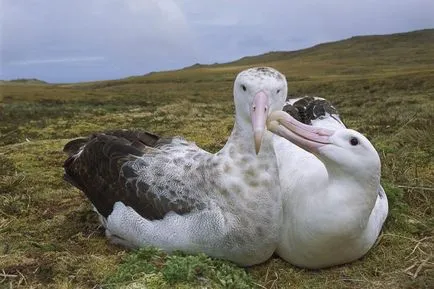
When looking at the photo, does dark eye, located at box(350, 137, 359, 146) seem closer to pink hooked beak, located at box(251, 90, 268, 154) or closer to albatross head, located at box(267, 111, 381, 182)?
albatross head, located at box(267, 111, 381, 182)

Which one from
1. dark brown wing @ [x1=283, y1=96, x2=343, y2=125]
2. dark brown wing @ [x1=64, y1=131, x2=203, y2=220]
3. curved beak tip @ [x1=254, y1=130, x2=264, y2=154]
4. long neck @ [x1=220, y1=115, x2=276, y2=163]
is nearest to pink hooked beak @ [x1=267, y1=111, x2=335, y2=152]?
curved beak tip @ [x1=254, y1=130, x2=264, y2=154]

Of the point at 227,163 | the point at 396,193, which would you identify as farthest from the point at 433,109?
the point at 227,163

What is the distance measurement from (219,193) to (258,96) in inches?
30.8

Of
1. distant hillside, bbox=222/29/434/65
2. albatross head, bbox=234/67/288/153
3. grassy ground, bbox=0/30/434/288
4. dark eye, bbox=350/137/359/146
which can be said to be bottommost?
distant hillside, bbox=222/29/434/65

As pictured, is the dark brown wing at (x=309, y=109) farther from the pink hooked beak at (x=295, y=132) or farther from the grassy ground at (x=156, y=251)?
the pink hooked beak at (x=295, y=132)

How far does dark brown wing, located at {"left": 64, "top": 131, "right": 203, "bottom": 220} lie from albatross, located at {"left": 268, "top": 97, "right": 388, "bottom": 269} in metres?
0.75

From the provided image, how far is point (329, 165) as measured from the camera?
4.27m

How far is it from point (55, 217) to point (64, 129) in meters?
7.26

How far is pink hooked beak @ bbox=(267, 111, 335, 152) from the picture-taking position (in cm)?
420

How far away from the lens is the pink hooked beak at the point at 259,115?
4.12 meters

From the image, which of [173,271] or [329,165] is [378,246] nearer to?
[329,165]

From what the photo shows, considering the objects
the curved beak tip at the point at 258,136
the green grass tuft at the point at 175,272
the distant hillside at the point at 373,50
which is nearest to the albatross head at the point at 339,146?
the curved beak tip at the point at 258,136

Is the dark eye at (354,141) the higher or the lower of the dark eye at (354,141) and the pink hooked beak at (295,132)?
the lower

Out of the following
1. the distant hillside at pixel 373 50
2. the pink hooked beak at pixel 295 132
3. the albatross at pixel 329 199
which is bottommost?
the distant hillside at pixel 373 50
